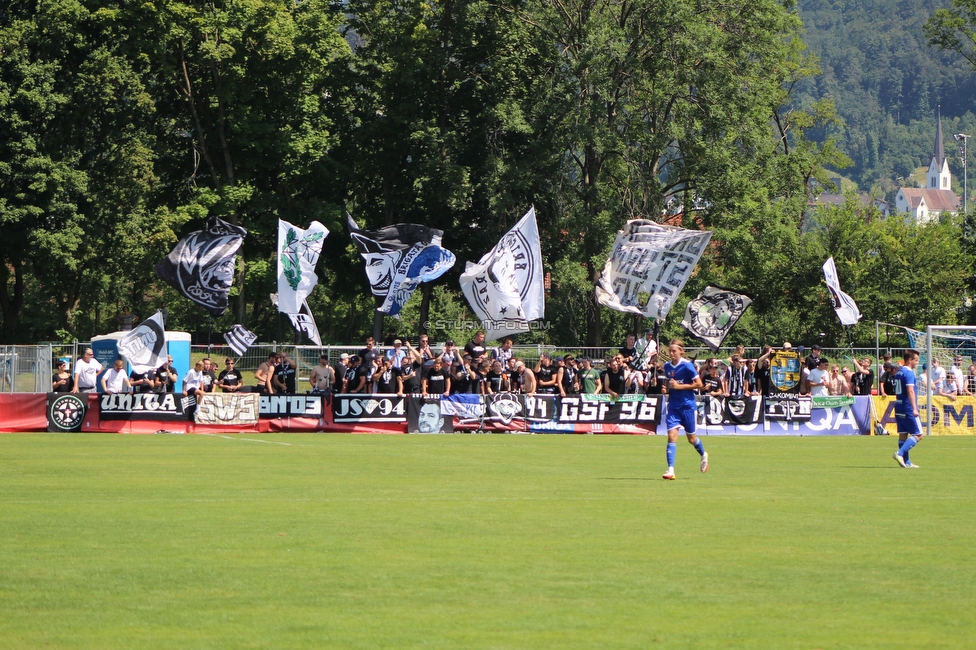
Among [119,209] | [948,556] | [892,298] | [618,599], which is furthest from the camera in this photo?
[892,298]

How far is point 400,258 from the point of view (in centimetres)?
3019

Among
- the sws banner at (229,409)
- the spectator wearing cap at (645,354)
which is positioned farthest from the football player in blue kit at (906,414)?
the sws banner at (229,409)

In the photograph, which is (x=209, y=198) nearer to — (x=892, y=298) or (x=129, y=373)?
(x=129, y=373)

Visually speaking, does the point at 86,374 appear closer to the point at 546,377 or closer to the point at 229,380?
the point at 229,380

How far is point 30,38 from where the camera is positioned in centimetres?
4225

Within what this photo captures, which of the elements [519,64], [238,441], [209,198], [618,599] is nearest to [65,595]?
[618,599]

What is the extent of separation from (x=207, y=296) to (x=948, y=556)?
22811 mm

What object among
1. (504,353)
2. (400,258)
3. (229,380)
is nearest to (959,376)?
(504,353)

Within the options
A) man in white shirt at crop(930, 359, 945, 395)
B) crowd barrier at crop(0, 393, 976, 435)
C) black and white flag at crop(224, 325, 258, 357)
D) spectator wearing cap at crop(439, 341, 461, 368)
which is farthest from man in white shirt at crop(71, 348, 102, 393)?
man in white shirt at crop(930, 359, 945, 395)

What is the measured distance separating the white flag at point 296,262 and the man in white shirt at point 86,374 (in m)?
5.09

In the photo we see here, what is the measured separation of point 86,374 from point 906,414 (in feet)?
62.6

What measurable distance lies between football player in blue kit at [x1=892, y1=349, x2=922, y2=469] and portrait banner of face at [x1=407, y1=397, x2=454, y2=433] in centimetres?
1172

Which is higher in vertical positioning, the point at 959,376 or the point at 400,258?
the point at 400,258

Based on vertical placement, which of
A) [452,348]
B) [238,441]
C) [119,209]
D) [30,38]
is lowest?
[238,441]
